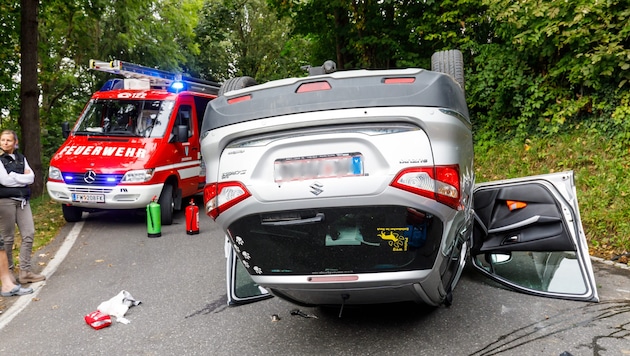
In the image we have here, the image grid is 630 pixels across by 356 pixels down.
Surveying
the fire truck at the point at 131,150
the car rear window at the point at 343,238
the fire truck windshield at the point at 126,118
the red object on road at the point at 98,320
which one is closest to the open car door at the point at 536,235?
the car rear window at the point at 343,238

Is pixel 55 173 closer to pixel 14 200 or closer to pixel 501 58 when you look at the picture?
pixel 14 200

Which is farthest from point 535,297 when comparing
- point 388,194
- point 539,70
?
point 539,70

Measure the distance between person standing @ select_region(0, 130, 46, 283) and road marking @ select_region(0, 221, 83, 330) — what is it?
35 centimetres

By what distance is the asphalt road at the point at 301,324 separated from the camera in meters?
3.72

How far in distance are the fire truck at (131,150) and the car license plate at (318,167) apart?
5.91 m

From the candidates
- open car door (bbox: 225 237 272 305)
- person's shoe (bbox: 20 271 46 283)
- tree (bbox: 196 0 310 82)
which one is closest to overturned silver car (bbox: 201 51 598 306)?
open car door (bbox: 225 237 272 305)

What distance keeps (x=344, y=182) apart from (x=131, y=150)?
21.5 feet

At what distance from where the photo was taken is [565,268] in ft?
15.9

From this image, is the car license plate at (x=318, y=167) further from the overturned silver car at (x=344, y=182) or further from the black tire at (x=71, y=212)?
the black tire at (x=71, y=212)

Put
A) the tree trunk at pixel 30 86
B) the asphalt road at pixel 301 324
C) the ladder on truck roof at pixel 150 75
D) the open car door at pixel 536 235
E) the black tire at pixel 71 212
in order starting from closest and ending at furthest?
the asphalt road at pixel 301 324 < the open car door at pixel 536 235 < the black tire at pixel 71 212 < the ladder on truck roof at pixel 150 75 < the tree trunk at pixel 30 86

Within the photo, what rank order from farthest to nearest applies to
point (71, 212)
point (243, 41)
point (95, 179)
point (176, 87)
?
point (243, 41) → point (176, 87) → point (71, 212) → point (95, 179)

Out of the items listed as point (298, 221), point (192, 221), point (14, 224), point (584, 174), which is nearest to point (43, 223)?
point (192, 221)

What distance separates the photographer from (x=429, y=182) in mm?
2924

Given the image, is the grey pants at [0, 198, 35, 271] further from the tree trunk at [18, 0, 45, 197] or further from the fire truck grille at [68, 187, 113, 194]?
the tree trunk at [18, 0, 45, 197]
